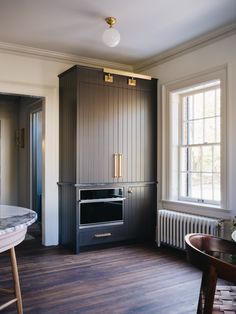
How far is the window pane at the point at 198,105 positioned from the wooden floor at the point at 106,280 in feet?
6.21

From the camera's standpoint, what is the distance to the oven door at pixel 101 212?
13.4 feet

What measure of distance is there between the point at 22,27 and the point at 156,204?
9.99 feet

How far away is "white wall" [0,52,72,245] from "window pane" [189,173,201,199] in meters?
1.93

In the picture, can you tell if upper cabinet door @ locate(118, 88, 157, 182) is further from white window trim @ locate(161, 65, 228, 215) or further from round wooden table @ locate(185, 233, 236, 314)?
round wooden table @ locate(185, 233, 236, 314)

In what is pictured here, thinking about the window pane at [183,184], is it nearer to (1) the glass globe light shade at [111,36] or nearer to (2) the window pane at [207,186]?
(2) the window pane at [207,186]

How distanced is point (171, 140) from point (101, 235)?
66.3 inches

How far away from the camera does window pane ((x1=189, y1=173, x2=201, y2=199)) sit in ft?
13.5

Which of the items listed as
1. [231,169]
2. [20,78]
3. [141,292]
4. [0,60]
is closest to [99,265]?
[141,292]

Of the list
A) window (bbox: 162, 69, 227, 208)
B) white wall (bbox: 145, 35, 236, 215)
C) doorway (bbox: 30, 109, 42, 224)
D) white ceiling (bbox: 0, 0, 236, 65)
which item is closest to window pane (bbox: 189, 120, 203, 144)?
window (bbox: 162, 69, 227, 208)

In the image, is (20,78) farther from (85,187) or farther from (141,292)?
(141,292)

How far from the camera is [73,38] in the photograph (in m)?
3.92

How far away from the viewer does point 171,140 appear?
4453 mm

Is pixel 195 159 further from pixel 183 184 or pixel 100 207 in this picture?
pixel 100 207

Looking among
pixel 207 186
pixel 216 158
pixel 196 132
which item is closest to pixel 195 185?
pixel 207 186
